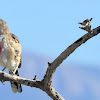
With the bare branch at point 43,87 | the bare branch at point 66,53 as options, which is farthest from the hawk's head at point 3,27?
the bare branch at point 66,53

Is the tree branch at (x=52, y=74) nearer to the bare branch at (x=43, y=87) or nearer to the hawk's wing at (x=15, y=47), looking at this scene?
the bare branch at (x=43, y=87)

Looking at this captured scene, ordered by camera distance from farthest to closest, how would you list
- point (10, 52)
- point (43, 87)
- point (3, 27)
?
point (3, 27) < point (10, 52) < point (43, 87)

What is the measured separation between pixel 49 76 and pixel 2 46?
7.07 feet

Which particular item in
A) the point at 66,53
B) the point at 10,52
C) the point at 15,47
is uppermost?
the point at 15,47

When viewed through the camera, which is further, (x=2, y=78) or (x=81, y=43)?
(x=2, y=78)

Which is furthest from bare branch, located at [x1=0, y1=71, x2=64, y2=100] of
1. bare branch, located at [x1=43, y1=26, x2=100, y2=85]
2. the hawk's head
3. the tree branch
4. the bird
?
the hawk's head

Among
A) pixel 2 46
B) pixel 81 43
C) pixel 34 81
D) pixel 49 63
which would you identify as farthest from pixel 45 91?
pixel 2 46

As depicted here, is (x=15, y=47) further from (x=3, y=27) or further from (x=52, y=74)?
(x=52, y=74)

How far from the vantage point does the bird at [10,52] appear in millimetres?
7262

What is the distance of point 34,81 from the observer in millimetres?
5918

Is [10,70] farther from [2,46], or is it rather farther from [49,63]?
[49,63]

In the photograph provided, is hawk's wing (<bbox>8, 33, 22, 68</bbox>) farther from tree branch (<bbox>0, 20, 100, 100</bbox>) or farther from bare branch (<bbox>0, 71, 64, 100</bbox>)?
bare branch (<bbox>0, 71, 64, 100</bbox>)

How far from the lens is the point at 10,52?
7.27 m

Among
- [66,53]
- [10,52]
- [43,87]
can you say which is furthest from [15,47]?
[66,53]
